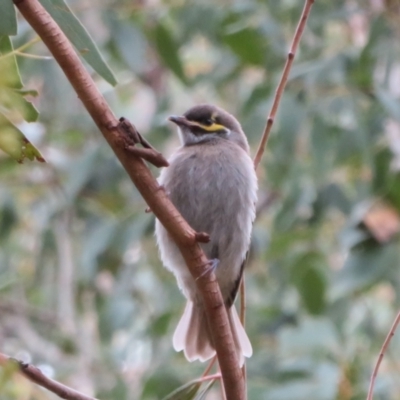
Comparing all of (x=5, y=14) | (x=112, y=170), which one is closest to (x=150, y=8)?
(x=112, y=170)

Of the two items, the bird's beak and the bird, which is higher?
the bird's beak

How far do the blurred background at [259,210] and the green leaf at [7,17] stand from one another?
1.32 metres

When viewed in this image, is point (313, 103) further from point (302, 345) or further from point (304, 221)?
point (302, 345)

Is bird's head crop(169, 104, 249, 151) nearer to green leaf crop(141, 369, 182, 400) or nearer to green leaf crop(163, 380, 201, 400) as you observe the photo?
green leaf crop(141, 369, 182, 400)

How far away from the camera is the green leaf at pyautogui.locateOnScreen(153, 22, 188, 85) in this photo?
420 centimetres

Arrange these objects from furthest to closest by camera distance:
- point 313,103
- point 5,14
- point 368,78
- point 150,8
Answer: point 150,8 < point 313,103 < point 368,78 < point 5,14

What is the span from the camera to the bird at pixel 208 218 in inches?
119

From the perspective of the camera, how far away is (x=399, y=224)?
12.1 feet

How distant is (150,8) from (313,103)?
46.7 inches

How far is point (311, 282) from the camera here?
4.29 m

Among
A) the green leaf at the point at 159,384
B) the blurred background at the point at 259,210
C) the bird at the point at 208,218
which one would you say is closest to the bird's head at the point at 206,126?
the bird at the point at 208,218

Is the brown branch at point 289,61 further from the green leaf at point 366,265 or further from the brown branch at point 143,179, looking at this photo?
the green leaf at point 366,265

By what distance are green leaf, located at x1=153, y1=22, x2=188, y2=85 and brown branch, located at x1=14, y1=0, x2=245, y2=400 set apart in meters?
2.50

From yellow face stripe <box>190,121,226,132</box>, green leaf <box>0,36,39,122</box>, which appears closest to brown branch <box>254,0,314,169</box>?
green leaf <box>0,36,39,122</box>
